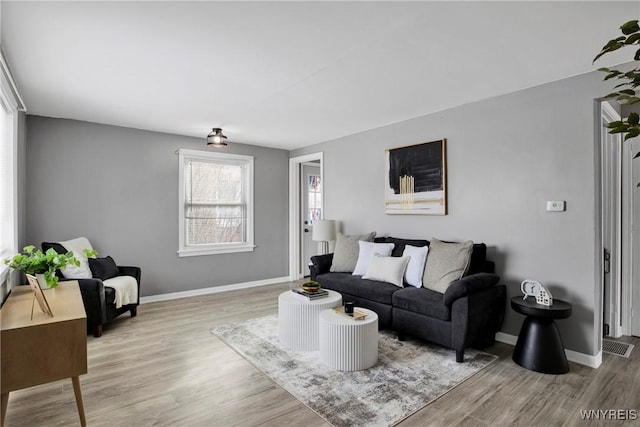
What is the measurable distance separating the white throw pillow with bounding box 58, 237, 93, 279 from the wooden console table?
158 cm

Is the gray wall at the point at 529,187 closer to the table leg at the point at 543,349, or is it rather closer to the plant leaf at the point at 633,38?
the table leg at the point at 543,349

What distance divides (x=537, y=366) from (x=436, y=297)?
90 centimetres

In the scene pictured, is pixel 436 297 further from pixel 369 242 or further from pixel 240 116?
pixel 240 116

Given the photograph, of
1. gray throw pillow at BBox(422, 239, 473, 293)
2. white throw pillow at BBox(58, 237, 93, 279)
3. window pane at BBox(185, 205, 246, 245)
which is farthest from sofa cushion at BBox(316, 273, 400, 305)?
white throw pillow at BBox(58, 237, 93, 279)

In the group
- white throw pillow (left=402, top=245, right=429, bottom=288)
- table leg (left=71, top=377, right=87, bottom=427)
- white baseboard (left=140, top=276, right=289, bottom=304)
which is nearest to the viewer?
table leg (left=71, top=377, right=87, bottom=427)

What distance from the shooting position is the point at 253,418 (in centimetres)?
208

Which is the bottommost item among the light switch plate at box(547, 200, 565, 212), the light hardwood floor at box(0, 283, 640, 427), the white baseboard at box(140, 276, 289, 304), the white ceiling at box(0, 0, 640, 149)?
the light hardwood floor at box(0, 283, 640, 427)

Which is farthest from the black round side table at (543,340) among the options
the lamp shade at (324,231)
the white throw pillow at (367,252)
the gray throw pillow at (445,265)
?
the lamp shade at (324,231)

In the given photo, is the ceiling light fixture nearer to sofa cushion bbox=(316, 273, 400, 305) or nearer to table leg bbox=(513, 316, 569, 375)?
sofa cushion bbox=(316, 273, 400, 305)

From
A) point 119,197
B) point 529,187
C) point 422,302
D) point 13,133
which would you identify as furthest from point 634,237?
point 13,133

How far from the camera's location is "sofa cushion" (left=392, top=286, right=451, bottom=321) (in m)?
2.92

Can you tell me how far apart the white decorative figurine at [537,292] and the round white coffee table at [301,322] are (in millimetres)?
1670

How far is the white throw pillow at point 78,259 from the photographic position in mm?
3564

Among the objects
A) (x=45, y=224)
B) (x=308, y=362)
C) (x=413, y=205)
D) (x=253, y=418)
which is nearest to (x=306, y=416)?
(x=253, y=418)
